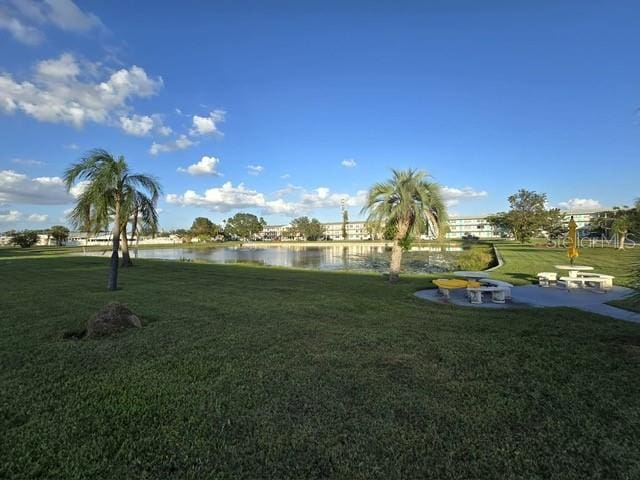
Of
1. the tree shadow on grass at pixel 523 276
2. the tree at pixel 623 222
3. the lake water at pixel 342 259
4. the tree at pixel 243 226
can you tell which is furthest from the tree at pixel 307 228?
the tree shadow on grass at pixel 523 276

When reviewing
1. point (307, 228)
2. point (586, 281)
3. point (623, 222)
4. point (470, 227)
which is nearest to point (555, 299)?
point (586, 281)

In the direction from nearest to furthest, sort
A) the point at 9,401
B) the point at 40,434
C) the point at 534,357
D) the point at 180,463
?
1. the point at 180,463
2. the point at 40,434
3. the point at 9,401
4. the point at 534,357

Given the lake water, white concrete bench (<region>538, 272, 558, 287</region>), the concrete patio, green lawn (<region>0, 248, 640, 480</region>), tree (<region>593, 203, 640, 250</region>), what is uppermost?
tree (<region>593, 203, 640, 250</region>)

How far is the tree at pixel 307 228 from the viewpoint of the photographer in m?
111

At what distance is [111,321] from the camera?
5617 millimetres

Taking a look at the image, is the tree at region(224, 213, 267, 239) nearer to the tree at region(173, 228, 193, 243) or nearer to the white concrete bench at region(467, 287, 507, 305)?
the tree at region(173, 228, 193, 243)

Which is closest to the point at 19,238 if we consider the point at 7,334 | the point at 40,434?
the point at 7,334

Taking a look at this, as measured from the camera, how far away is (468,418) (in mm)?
2975

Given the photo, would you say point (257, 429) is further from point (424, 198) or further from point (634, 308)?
point (424, 198)

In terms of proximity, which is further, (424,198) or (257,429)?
(424,198)

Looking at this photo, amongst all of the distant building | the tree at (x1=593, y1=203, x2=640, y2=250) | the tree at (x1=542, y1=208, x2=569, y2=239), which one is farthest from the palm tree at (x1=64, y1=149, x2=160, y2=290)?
the distant building

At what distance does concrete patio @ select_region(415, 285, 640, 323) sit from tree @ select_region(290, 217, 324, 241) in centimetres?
10051

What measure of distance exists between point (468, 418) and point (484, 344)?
227 centimetres

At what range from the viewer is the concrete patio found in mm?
7158
